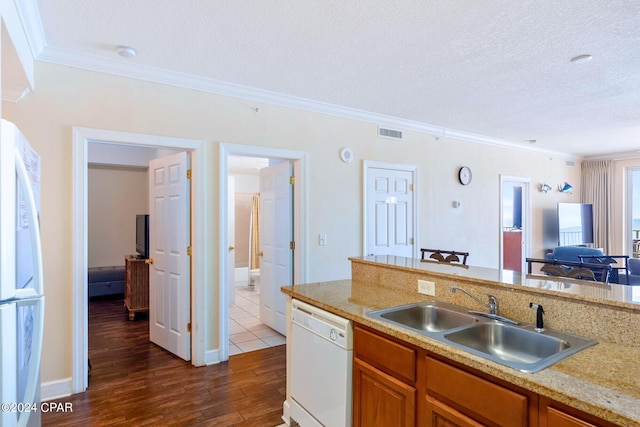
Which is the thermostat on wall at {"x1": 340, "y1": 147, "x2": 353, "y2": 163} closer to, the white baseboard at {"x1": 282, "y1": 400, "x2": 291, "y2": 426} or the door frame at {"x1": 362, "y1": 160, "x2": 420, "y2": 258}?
the door frame at {"x1": 362, "y1": 160, "x2": 420, "y2": 258}

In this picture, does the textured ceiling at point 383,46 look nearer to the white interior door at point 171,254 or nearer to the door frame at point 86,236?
the door frame at point 86,236

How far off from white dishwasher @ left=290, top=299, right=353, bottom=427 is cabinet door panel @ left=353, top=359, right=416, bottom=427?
5 cm

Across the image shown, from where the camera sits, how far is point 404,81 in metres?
3.28

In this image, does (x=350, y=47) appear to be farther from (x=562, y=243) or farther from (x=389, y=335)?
(x=562, y=243)

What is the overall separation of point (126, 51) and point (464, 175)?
4601 mm

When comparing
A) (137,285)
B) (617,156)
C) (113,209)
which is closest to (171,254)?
(137,285)

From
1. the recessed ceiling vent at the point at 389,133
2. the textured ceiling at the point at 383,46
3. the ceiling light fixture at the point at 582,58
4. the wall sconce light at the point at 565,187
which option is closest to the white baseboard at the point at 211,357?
the textured ceiling at the point at 383,46

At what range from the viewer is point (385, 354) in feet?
5.47

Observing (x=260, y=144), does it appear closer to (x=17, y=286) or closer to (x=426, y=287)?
(x=426, y=287)

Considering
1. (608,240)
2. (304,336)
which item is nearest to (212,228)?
(304,336)

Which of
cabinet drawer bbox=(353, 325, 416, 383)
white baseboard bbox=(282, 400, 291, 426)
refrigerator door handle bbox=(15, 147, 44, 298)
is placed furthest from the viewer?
white baseboard bbox=(282, 400, 291, 426)

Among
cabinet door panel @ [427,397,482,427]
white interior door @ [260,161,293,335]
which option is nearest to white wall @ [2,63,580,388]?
white interior door @ [260,161,293,335]

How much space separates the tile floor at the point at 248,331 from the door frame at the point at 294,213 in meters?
0.41

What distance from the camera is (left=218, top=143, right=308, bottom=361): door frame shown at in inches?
132
